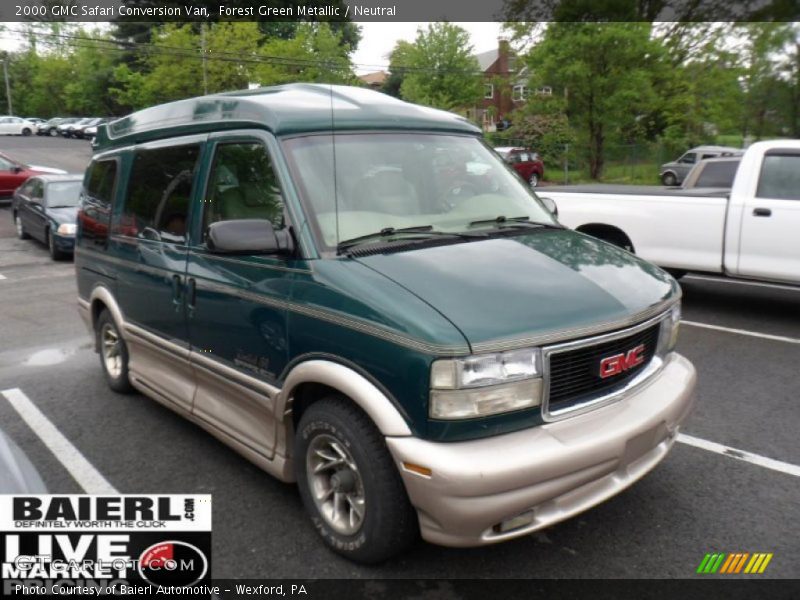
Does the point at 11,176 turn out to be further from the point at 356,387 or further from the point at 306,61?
the point at 356,387

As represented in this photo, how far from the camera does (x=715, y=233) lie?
753 cm

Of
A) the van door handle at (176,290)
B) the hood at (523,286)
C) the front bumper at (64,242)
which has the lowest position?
the front bumper at (64,242)

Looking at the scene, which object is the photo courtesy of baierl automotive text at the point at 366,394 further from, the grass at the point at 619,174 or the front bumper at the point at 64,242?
the grass at the point at 619,174

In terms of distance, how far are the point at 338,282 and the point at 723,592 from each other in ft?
6.99

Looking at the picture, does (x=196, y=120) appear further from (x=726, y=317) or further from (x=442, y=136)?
(x=726, y=317)

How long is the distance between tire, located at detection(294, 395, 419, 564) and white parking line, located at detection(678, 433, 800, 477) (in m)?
2.24

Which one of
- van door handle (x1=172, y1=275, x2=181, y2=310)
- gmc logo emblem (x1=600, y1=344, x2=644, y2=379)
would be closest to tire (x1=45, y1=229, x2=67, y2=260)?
van door handle (x1=172, y1=275, x2=181, y2=310)

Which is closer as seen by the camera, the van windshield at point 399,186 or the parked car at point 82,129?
the van windshield at point 399,186

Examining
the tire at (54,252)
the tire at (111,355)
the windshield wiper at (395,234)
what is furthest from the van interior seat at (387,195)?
the tire at (54,252)

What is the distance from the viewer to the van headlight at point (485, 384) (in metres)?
2.68

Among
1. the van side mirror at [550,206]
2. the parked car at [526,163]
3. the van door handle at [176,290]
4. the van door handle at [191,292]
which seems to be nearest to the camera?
the van door handle at [191,292]

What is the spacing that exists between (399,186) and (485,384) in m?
1.39

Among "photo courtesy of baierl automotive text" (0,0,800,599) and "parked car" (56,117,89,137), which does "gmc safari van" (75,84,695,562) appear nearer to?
"photo courtesy of baierl automotive text" (0,0,800,599)

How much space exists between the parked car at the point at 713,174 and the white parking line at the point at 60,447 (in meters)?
7.84
